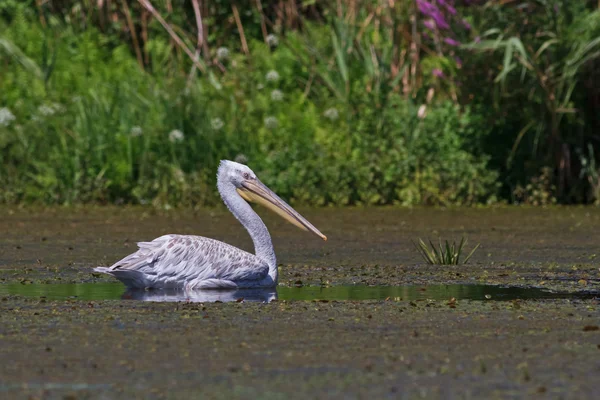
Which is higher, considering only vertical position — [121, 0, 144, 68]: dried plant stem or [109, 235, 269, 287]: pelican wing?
[121, 0, 144, 68]: dried plant stem

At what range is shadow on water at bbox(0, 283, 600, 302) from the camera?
310 inches

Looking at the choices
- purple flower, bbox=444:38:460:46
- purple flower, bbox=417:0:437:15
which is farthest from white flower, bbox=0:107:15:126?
purple flower, bbox=444:38:460:46

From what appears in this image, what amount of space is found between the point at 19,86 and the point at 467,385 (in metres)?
12.2

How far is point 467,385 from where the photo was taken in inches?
199

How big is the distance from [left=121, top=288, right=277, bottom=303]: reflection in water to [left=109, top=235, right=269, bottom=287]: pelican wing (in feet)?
0.29

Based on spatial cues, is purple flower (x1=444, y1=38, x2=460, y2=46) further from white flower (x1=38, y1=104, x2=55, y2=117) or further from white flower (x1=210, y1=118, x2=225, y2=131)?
white flower (x1=38, y1=104, x2=55, y2=117)

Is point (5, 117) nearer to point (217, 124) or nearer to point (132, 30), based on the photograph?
point (217, 124)

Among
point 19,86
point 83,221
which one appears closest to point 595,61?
point 83,221

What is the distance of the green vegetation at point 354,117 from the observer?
14.4 m

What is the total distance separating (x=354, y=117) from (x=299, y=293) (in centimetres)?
741

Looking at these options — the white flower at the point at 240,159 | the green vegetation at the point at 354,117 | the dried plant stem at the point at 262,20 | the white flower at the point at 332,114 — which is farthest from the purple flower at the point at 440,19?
the dried plant stem at the point at 262,20

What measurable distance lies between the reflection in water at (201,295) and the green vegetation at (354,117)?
20.2 feet

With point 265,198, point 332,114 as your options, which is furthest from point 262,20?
Result: point 265,198

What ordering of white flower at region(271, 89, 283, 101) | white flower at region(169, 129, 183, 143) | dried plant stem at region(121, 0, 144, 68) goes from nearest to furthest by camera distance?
white flower at region(169, 129, 183, 143) < white flower at region(271, 89, 283, 101) < dried plant stem at region(121, 0, 144, 68)
